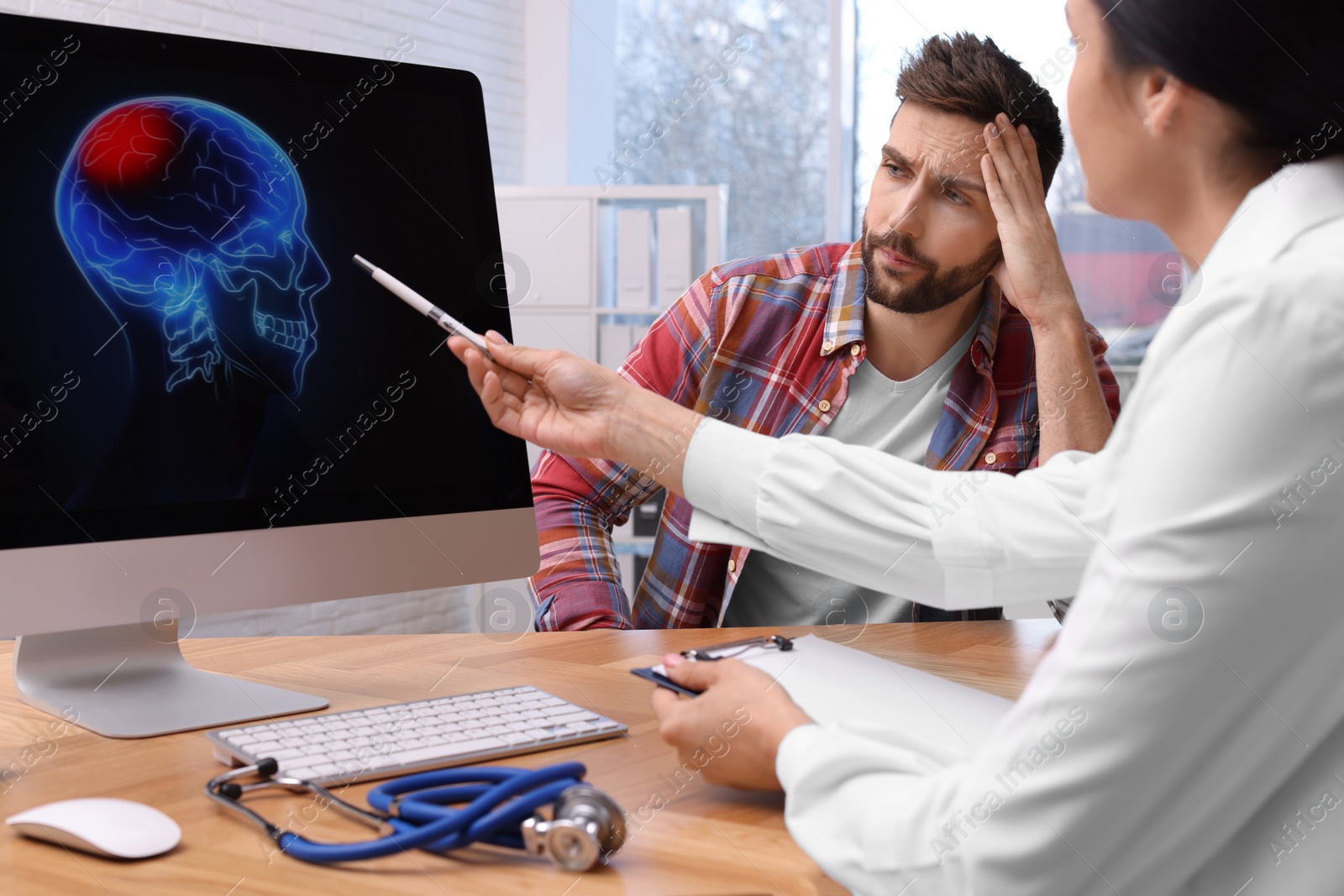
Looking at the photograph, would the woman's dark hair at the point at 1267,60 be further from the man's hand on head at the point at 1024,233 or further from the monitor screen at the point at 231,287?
the man's hand on head at the point at 1024,233

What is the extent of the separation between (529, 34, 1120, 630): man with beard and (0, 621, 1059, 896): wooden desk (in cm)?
37

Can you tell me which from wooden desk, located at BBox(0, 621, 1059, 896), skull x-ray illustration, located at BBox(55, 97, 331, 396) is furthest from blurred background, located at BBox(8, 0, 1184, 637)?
skull x-ray illustration, located at BBox(55, 97, 331, 396)

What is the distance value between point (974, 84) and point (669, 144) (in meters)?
3.18

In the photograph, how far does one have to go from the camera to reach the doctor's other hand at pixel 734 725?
0.67 m

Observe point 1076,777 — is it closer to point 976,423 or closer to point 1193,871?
point 1193,871

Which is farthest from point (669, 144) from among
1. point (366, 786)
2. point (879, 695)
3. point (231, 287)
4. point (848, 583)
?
point (366, 786)

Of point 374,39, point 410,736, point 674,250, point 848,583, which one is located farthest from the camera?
point 374,39

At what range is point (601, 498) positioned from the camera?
1558 millimetres

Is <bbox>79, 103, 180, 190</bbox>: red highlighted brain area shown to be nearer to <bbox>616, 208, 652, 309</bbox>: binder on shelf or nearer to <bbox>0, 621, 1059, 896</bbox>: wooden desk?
<bbox>0, 621, 1059, 896</bbox>: wooden desk

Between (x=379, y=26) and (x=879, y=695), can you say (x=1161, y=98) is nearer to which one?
(x=879, y=695)

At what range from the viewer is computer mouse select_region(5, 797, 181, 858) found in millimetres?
620

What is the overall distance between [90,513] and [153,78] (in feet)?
1.16

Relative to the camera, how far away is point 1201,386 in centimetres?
46

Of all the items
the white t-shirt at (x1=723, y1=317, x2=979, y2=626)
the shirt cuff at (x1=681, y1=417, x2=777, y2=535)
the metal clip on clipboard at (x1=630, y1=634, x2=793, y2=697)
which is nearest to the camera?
the metal clip on clipboard at (x1=630, y1=634, x2=793, y2=697)
